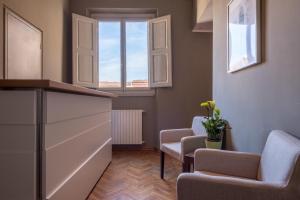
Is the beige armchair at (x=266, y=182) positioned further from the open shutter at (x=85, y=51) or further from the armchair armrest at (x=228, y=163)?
the open shutter at (x=85, y=51)

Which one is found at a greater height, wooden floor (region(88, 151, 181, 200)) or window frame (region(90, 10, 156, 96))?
window frame (region(90, 10, 156, 96))

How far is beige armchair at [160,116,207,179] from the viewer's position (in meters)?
2.56

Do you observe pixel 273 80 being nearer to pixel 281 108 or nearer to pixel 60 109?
pixel 281 108

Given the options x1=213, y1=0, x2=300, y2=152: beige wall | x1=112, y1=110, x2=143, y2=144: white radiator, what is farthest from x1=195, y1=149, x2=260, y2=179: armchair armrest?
x1=112, y1=110, x2=143, y2=144: white radiator

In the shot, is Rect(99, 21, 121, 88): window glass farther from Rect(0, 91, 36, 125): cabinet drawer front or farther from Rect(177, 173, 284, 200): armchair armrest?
Rect(177, 173, 284, 200): armchair armrest

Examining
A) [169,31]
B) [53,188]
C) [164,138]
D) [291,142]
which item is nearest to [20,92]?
[53,188]

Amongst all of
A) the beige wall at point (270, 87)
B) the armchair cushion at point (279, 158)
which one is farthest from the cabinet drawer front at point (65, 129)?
the beige wall at point (270, 87)

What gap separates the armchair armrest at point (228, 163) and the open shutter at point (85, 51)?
306 cm

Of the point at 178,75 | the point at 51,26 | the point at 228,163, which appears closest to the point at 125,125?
the point at 178,75

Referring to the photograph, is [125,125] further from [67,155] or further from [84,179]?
[67,155]

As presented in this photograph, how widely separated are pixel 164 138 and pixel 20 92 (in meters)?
2.16

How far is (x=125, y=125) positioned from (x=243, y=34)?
2865mm

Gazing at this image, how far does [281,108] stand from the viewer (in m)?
1.59

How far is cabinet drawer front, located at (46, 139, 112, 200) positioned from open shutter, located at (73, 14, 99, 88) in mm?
1576
